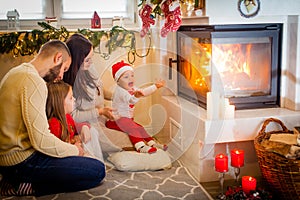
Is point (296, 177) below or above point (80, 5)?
below

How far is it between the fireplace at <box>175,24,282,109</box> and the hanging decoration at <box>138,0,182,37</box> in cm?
17

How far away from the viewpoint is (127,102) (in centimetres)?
319

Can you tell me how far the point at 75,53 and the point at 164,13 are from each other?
0.72 meters

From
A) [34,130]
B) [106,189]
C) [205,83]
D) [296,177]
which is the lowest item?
[106,189]

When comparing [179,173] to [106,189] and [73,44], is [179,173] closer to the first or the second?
[106,189]

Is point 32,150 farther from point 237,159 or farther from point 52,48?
point 237,159

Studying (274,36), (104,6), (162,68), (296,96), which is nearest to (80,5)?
(104,6)

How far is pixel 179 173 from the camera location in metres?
2.80

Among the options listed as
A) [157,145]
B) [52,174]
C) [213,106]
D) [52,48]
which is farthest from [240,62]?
[52,174]

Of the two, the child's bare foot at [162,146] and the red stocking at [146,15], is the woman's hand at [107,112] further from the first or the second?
the red stocking at [146,15]

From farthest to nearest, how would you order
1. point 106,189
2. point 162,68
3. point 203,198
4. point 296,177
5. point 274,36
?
point 162,68 < point 274,36 < point 106,189 < point 203,198 < point 296,177

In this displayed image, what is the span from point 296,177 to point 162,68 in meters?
1.60

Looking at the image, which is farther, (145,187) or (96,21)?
(96,21)

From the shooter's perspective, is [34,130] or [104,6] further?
[104,6]
